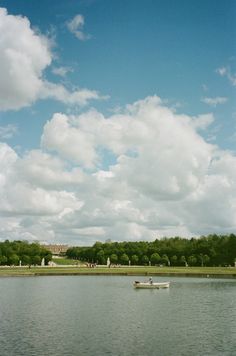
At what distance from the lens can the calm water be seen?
111 ft

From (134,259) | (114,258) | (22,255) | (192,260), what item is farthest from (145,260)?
(22,255)

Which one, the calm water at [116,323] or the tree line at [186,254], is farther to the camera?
the tree line at [186,254]

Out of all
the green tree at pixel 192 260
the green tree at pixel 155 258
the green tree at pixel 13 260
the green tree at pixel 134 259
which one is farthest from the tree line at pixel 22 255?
the green tree at pixel 192 260

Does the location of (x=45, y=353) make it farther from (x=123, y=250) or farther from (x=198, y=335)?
(x=123, y=250)

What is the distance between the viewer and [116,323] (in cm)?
4403

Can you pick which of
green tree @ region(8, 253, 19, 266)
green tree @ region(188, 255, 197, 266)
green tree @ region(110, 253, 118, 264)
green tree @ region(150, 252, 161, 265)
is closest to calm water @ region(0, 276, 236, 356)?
green tree @ region(188, 255, 197, 266)

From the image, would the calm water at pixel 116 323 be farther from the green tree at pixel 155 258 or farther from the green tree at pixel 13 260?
the green tree at pixel 155 258

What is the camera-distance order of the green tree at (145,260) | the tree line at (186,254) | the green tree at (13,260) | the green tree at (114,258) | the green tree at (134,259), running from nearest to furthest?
the tree line at (186,254) → the green tree at (13,260) → the green tree at (145,260) → the green tree at (134,259) → the green tree at (114,258)

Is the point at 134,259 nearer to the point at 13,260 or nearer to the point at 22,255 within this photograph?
the point at 22,255

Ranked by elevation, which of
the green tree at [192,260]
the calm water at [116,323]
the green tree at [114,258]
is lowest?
the calm water at [116,323]

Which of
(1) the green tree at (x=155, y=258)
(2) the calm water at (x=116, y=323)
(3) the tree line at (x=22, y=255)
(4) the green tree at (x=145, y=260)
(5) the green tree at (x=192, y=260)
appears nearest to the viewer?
(2) the calm water at (x=116, y=323)

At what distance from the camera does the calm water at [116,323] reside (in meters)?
33.7

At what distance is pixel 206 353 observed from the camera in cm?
3231

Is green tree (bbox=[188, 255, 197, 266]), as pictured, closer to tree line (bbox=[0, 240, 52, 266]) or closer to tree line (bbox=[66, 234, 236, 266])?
tree line (bbox=[66, 234, 236, 266])
